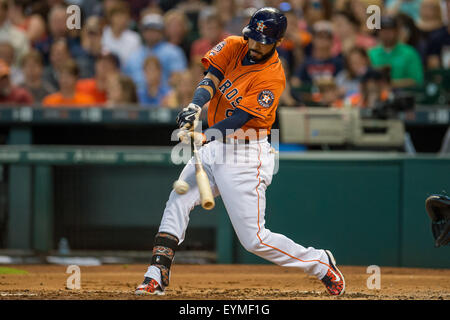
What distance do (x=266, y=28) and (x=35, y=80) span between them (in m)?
4.49

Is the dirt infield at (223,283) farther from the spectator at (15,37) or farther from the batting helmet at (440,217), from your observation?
the spectator at (15,37)

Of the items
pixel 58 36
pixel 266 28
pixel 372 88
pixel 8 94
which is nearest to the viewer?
pixel 266 28

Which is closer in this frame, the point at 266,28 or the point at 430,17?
the point at 266,28

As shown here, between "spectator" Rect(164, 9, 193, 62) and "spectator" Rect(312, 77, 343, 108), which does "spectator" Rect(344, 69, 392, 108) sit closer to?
"spectator" Rect(312, 77, 343, 108)

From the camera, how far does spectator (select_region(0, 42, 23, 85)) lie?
8.22 metres

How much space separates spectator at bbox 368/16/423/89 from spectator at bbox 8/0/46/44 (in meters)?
4.14

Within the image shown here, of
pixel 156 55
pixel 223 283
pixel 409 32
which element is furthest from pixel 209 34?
pixel 223 283

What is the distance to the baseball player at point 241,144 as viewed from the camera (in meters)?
4.04

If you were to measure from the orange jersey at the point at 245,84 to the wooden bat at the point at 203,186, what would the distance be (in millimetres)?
366

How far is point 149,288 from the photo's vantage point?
13.1ft

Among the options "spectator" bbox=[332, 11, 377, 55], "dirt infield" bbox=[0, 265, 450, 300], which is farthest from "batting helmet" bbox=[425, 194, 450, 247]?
"spectator" bbox=[332, 11, 377, 55]

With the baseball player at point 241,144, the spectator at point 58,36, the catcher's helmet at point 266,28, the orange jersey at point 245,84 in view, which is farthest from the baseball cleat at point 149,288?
the spectator at point 58,36

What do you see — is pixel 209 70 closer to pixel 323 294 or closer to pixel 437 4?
pixel 323 294

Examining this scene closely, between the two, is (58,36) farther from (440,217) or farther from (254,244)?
(440,217)
